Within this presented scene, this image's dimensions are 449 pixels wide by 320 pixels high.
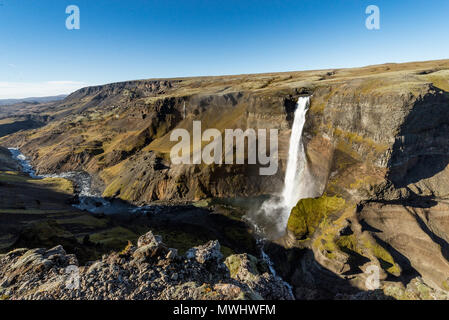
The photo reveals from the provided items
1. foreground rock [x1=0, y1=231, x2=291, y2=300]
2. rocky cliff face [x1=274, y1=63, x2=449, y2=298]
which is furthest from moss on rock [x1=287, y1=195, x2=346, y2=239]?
foreground rock [x1=0, y1=231, x2=291, y2=300]
